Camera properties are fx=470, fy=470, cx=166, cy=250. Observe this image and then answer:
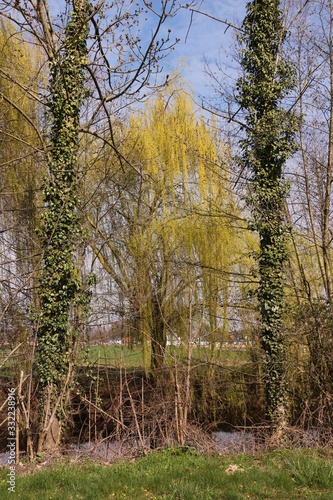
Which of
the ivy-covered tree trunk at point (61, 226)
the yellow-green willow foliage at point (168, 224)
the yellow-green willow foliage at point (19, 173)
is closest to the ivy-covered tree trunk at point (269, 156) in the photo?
the yellow-green willow foliage at point (168, 224)

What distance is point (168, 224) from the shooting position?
560 inches

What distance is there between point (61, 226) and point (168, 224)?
6.21 metres

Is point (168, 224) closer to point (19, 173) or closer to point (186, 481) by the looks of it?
point (19, 173)

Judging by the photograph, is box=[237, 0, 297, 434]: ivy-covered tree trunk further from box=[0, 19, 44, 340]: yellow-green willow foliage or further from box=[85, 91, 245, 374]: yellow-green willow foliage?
box=[0, 19, 44, 340]: yellow-green willow foliage

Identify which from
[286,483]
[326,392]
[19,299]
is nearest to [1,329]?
[19,299]

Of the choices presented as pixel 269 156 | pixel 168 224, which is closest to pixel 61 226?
pixel 269 156

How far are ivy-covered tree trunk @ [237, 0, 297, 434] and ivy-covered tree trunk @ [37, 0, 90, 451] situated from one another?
3.82m

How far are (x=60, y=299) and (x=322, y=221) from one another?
560 cm

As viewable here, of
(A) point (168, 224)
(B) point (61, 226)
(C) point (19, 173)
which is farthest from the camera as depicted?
(A) point (168, 224)

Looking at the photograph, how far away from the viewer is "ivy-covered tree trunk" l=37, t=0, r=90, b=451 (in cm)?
810

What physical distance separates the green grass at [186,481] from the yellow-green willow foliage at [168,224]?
689 cm

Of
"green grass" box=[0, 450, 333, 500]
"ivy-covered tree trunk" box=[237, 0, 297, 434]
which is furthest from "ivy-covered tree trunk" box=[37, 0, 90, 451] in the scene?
"ivy-covered tree trunk" box=[237, 0, 297, 434]

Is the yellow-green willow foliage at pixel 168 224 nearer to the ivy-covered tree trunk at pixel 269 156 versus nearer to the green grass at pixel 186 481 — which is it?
the ivy-covered tree trunk at pixel 269 156

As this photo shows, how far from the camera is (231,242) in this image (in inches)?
542
